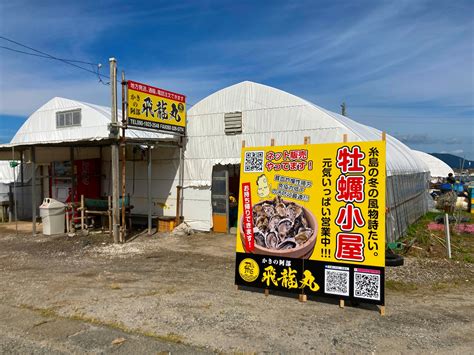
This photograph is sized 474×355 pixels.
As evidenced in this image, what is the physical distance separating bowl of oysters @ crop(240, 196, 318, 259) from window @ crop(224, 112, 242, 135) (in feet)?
22.2

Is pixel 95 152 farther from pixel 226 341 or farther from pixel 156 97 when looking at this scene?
pixel 226 341

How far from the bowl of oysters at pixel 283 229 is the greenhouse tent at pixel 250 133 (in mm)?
5622

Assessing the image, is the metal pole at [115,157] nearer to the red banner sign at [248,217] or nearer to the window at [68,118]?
the red banner sign at [248,217]

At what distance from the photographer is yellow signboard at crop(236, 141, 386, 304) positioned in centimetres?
521

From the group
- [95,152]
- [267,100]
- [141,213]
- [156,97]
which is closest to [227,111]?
[267,100]

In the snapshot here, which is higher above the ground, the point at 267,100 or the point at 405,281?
the point at 267,100

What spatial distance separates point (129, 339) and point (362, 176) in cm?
375

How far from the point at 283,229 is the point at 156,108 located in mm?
7576

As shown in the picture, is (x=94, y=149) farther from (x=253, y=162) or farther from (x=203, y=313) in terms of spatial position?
(x=203, y=313)

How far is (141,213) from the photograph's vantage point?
14.1 metres

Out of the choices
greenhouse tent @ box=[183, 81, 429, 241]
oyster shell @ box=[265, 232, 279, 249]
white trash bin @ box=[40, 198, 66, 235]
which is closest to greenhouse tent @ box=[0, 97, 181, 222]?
greenhouse tent @ box=[183, 81, 429, 241]

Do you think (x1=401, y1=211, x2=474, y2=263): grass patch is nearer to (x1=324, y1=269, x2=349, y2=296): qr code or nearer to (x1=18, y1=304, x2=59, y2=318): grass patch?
(x1=324, y1=269, x2=349, y2=296): qr code

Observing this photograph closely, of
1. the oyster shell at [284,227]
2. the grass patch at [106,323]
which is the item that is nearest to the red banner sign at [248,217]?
the oyster shell at [284,227]

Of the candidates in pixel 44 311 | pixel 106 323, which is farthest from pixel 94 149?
pixel 106 323
